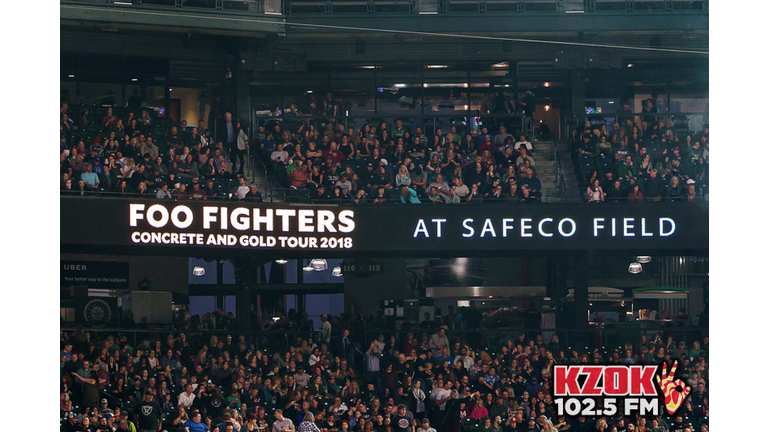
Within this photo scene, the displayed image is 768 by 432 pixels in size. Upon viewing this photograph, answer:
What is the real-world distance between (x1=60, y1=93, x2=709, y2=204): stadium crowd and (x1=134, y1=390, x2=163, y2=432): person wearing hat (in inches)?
173

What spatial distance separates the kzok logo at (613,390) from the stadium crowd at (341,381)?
390mm

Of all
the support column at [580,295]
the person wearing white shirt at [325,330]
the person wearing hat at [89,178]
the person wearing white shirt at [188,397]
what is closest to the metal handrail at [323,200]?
the person wearing hat at [89,178]

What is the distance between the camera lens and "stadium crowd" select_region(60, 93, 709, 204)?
814 inches

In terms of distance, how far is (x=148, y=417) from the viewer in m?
17.5

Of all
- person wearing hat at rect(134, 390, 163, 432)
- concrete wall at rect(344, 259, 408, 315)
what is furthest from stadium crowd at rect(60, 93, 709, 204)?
concrete wall at rect(344, 259, 408, 315)

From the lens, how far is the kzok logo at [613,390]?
15.9 meters

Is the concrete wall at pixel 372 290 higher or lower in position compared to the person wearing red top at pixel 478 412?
higher

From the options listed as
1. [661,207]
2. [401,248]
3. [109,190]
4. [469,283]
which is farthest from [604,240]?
[109,190]

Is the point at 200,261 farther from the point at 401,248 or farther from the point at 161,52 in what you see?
the point at 401,248

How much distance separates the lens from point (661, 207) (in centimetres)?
2169

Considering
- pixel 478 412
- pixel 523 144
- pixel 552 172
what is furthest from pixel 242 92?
pixel 478 412

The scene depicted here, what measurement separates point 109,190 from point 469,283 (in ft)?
40.9

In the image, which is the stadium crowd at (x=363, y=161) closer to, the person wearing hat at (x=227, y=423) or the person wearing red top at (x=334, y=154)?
the person wearing red top at (x=334, y=154)
